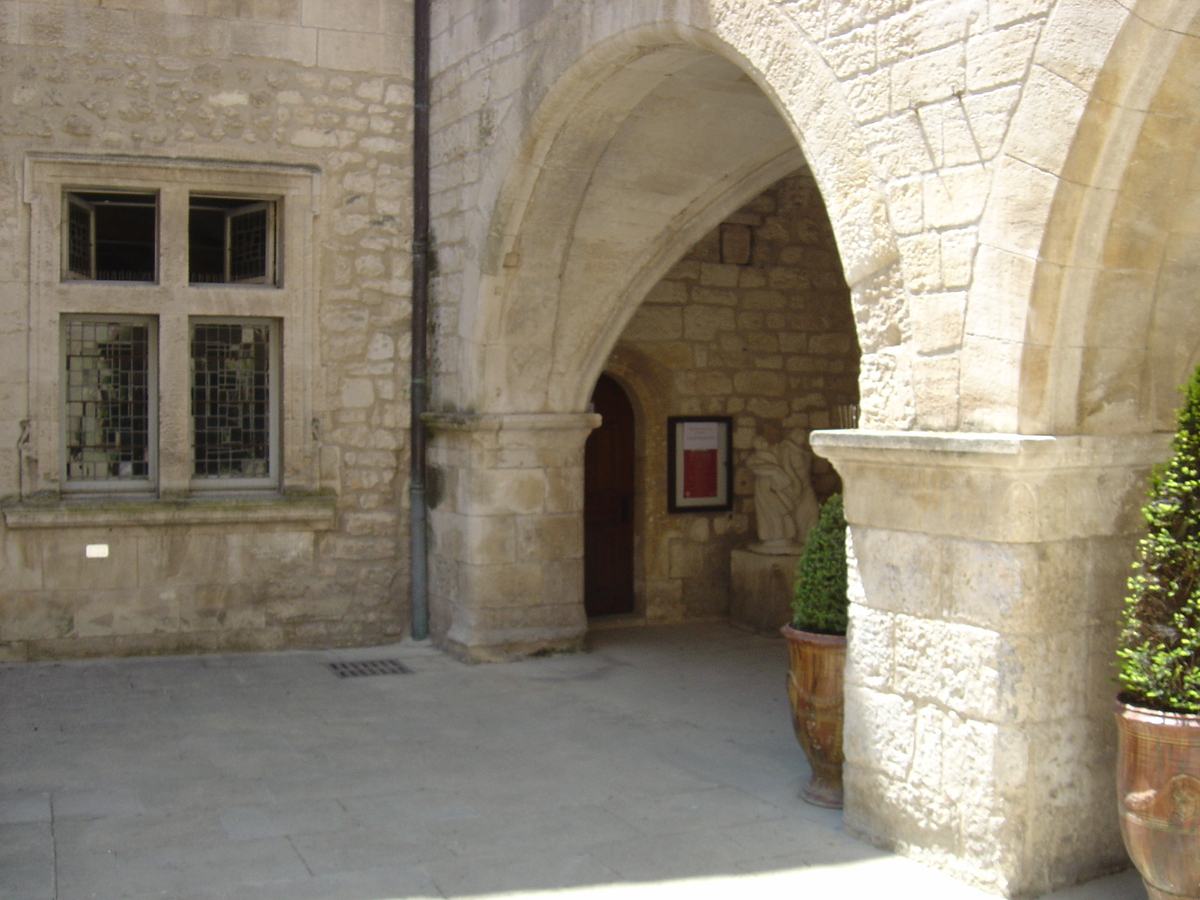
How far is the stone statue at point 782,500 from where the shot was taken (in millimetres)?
8031

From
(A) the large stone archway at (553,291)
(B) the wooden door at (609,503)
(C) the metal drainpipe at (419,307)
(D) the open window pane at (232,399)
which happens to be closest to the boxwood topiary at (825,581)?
(A) the large stone archway at (553,291)

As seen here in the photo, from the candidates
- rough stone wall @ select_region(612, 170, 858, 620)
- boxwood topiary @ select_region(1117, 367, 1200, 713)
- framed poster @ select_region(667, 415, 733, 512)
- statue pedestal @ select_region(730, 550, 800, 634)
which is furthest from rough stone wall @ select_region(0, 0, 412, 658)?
boxwood topiary @ select_region(1117, 367, 1200, 713)

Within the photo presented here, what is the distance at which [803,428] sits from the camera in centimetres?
859

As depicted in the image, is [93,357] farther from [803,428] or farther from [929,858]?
[929,858]

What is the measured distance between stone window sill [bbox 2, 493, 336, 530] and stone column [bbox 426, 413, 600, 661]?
78 centimetres

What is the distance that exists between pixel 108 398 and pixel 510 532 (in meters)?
2.44

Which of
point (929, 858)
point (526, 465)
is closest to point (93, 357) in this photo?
point (526, 465)

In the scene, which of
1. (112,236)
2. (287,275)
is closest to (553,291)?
(287,275)

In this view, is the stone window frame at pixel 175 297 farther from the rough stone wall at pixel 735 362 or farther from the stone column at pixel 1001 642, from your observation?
the stone column at pixel 1001 642

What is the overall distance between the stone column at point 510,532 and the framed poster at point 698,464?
1101 mm

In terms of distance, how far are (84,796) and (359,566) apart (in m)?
2.96

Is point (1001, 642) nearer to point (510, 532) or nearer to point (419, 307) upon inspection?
point (510, 532)

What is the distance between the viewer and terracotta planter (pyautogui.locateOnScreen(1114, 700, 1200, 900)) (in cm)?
308

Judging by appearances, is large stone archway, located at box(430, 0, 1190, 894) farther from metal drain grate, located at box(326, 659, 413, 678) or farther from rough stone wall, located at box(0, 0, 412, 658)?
metal drain grate, located at box(326, 659, 413, 678)
